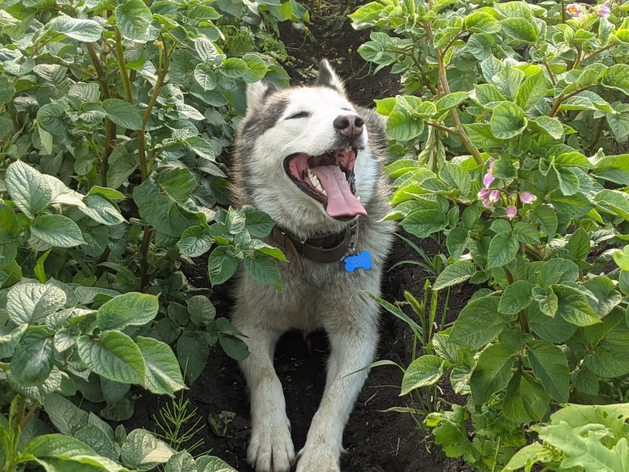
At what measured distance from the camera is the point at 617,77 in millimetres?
2125

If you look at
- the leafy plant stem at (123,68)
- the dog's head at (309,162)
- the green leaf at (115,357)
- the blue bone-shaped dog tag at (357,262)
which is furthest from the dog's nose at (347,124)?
the green leaf at (115,357)

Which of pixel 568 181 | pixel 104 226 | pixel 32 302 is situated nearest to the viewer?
pixel 32 302

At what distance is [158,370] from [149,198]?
1.14m

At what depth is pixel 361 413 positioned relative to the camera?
3271mm

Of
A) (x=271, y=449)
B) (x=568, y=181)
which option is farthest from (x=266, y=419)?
(x=568, y=181)

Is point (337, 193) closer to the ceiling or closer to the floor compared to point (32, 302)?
closer to the floor

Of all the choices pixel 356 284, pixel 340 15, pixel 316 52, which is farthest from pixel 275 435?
pixel 340 15

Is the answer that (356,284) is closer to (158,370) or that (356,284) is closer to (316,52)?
(158,370)

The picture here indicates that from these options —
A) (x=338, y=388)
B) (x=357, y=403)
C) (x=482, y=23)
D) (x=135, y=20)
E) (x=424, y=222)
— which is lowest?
(x=357, y=403)

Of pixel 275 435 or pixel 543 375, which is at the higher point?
pixel 543 375

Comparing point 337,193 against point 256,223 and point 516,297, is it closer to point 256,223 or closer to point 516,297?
point 256,223

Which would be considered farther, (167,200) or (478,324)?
(167,200)

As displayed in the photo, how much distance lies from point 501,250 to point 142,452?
3.52ft

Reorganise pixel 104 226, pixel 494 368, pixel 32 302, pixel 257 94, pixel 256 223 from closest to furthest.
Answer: pixel 32 302, pixel 494 368, pixel 104 226, pixel 256 223, pixel 257 94
